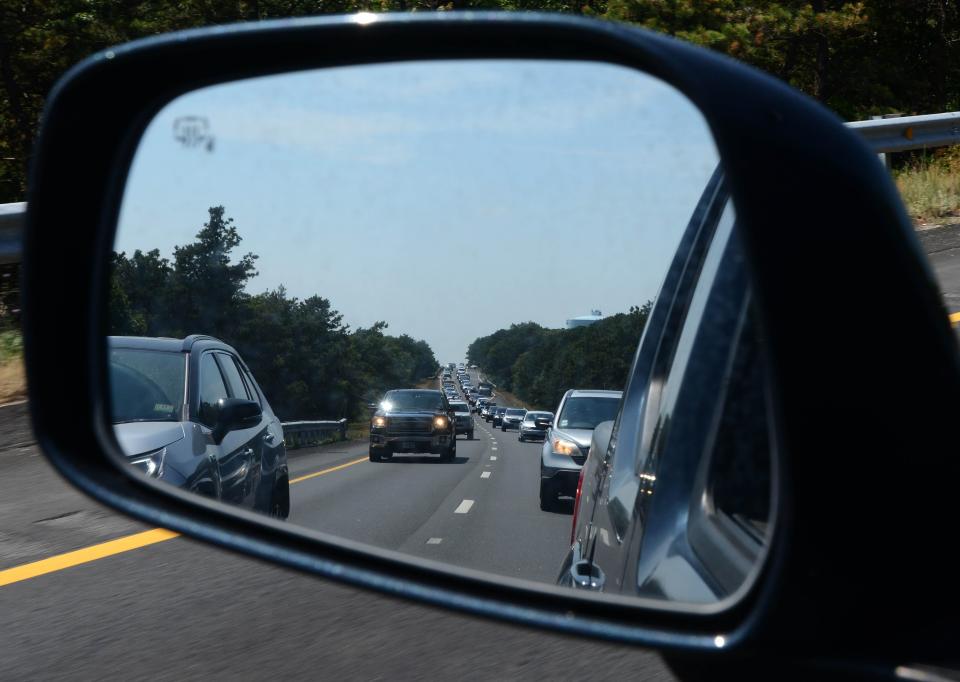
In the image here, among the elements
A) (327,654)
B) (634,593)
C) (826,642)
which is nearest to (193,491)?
(634,593)

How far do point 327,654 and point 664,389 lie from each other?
8.49ft

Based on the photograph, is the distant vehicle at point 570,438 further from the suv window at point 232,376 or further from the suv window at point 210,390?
the suv window at point 210,390

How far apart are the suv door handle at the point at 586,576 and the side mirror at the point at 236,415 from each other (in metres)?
0.82

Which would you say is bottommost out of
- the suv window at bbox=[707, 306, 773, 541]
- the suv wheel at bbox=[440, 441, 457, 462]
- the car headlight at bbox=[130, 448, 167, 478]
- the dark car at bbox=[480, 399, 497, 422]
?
the suv wheel at bbox=[440, 441, 457, 462]

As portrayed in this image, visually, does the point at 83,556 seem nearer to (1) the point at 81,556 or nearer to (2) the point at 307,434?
(1) the point at 81,556

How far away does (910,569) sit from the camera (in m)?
1.02

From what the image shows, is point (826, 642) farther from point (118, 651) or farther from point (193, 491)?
point (118, 651)

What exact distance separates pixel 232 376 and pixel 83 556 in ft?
13.3

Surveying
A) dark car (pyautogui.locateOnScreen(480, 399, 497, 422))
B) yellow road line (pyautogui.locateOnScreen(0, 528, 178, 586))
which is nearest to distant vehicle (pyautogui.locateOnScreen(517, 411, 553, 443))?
dark car (pyautogui.locateOnScreen(480, 399, 497, 422))

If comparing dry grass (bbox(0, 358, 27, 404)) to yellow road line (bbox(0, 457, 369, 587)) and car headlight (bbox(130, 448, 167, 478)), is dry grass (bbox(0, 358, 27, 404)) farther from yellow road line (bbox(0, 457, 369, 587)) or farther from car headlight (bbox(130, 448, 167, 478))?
car headlight (bbox(130, 448, 167, 478))

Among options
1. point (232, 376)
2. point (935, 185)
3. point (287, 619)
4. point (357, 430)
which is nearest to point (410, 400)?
point (357, 430)

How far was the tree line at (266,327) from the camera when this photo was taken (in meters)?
2.07

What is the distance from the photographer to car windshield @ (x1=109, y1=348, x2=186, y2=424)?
240cm

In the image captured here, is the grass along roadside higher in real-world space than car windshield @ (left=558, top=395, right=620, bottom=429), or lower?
lower
